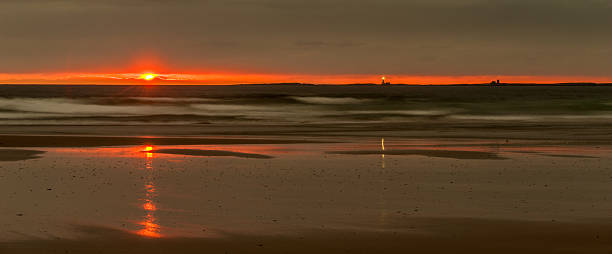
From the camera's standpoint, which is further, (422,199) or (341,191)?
(341,191)

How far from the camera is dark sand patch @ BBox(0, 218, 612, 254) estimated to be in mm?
11062

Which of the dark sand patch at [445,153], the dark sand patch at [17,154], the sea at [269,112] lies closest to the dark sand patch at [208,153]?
the dark sand patch at [445,153]

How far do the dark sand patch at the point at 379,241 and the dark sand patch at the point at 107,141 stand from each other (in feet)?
64.5

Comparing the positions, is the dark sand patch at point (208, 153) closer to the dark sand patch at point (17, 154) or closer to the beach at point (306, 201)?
the beach at point (306, 201)

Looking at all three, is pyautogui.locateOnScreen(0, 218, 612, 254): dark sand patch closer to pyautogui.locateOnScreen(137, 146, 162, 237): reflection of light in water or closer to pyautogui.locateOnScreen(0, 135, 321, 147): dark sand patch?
pyautogui.locateOnScreen(137, 146, 162, 237): reflection of light in water

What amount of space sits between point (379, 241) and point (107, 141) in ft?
76.6

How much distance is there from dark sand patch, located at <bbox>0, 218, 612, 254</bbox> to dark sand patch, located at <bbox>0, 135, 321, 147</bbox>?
1966 centimetres

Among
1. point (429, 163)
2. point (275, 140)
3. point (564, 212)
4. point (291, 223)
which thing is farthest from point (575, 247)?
point (275, 140)

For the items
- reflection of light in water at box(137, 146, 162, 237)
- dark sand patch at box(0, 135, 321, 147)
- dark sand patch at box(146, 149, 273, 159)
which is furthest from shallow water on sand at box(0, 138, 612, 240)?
dark sand patch at box(0, 135, 321, 147)

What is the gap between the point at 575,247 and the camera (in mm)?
11203

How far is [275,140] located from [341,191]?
17416mm

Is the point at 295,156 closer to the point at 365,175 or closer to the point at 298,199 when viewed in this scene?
the point at 365,175

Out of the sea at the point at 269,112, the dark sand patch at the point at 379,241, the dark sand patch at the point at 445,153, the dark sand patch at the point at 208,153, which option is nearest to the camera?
the dark sand patch at the point at 379,241

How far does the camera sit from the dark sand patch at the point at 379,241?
11062 millimetres
